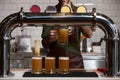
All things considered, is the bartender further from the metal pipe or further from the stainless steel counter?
the metal pipe

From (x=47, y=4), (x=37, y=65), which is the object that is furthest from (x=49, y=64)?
(x=47, y=4)

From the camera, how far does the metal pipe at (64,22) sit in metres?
1.20

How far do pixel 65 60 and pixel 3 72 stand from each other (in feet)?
0.93

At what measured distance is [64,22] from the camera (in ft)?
3.97

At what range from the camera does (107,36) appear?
1273 millimetres

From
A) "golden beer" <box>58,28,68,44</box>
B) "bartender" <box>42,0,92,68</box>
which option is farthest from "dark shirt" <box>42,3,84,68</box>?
"golden beer" <box>58,28,68,44</box>

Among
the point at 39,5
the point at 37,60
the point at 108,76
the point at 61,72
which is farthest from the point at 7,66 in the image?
the point at 39,5

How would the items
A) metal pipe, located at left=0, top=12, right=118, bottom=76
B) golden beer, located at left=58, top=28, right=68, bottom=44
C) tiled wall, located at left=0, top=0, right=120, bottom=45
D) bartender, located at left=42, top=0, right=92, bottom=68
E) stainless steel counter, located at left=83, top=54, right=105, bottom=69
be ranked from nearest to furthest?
metal pipe, located at left=0, top=12, right=118, bottom=76 < golden beer, located at left=58, top=28, right=68, bottom=44 < bartender, located at left=42, top=0, right=92, bottom=68 < stainless steel counter, located at left=83, top=54, right=105, bottom=69 < tiled wall, located at left=0, top=0, right=120, bottom=45

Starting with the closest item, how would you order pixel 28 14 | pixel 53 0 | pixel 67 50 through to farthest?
1. pixel 28 14
2. pixel 67 50
3. pixel 53 0

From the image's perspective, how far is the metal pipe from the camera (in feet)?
3.94

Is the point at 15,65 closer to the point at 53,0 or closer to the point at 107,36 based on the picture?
the point at 107,36

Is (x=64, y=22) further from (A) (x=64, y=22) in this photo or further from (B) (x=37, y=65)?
(B) (x=37, y=65)

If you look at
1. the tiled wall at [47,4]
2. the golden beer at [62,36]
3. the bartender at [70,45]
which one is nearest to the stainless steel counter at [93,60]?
the tiled wall at [47,4]

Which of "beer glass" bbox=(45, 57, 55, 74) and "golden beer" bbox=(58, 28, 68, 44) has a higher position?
"golden beer" bbox=(58, 28, 68, 44)
